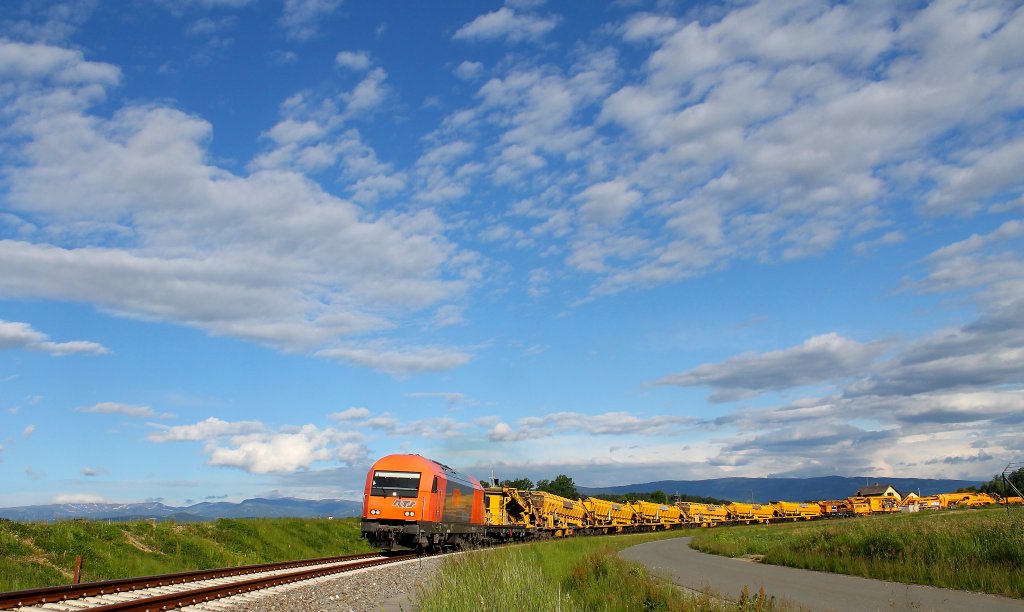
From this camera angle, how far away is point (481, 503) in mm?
42062

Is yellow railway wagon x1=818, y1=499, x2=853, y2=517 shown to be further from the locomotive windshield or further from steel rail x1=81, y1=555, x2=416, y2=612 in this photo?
steel rail x1=81, y1=555, x2=416, y2=612

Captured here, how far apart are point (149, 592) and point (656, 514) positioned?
65829mm

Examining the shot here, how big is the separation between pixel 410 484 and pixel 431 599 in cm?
2088

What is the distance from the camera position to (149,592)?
15.9 m

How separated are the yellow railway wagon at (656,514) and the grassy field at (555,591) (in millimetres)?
55537

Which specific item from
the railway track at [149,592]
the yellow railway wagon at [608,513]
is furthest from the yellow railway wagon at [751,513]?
the railway track at [149,592]

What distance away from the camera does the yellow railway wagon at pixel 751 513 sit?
A: 89.5m

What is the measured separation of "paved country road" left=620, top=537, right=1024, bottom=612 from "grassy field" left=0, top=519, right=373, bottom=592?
15.6 metres

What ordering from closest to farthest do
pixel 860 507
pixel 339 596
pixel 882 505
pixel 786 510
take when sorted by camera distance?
pixel 339 596 < pixel 786 510 < pixel 860 507 < pixel 882 505

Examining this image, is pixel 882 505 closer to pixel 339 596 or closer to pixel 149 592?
pixel 339 596

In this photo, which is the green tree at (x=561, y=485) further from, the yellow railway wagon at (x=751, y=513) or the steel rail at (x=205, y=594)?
the steel rail at (x=205, y=594)

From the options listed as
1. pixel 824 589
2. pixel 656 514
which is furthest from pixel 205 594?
pixel 656 514

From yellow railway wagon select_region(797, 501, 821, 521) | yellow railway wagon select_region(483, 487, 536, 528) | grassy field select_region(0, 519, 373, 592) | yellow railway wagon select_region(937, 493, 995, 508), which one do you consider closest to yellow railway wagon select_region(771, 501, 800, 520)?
yellow railway wagon select_region(797, 501, 821, 521)

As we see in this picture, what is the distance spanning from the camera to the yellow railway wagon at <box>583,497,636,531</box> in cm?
6241
